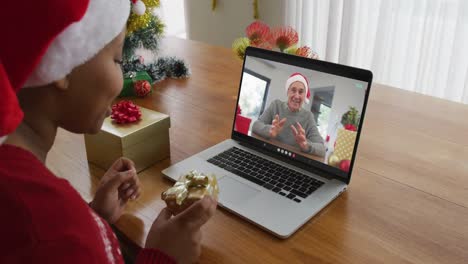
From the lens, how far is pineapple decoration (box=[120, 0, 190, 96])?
1.36 meters

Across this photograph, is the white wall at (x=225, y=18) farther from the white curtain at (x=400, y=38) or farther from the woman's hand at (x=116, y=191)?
the woman's hand at (x=116, y=191)

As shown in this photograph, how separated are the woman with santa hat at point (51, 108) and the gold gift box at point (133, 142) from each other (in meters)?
0.28

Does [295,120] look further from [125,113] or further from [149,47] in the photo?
[149,47]

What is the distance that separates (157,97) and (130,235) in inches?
26.6

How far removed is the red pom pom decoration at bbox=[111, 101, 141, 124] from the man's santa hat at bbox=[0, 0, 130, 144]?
0.42 m

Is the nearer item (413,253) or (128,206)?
(413,253)

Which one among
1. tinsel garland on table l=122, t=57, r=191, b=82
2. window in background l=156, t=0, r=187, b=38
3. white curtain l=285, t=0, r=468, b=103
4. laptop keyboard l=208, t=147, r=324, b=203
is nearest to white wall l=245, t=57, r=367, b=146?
laptop keyboard l=208, t=147, r=324, b=203

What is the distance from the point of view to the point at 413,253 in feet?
2.45

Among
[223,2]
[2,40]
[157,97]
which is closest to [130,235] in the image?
[2,40]

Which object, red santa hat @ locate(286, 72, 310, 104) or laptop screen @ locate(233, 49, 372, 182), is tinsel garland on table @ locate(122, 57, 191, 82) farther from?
red santa hat @ locate(286, 72, 310, 104)

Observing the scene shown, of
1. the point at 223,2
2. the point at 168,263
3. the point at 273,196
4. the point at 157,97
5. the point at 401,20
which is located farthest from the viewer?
the point at 223,2

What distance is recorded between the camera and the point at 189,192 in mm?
789

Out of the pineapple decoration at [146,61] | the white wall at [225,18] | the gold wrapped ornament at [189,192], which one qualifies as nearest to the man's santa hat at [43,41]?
the gold wrapped ornament at [189,192]

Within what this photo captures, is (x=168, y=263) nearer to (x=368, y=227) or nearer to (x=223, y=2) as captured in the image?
(x=368, y=227)
